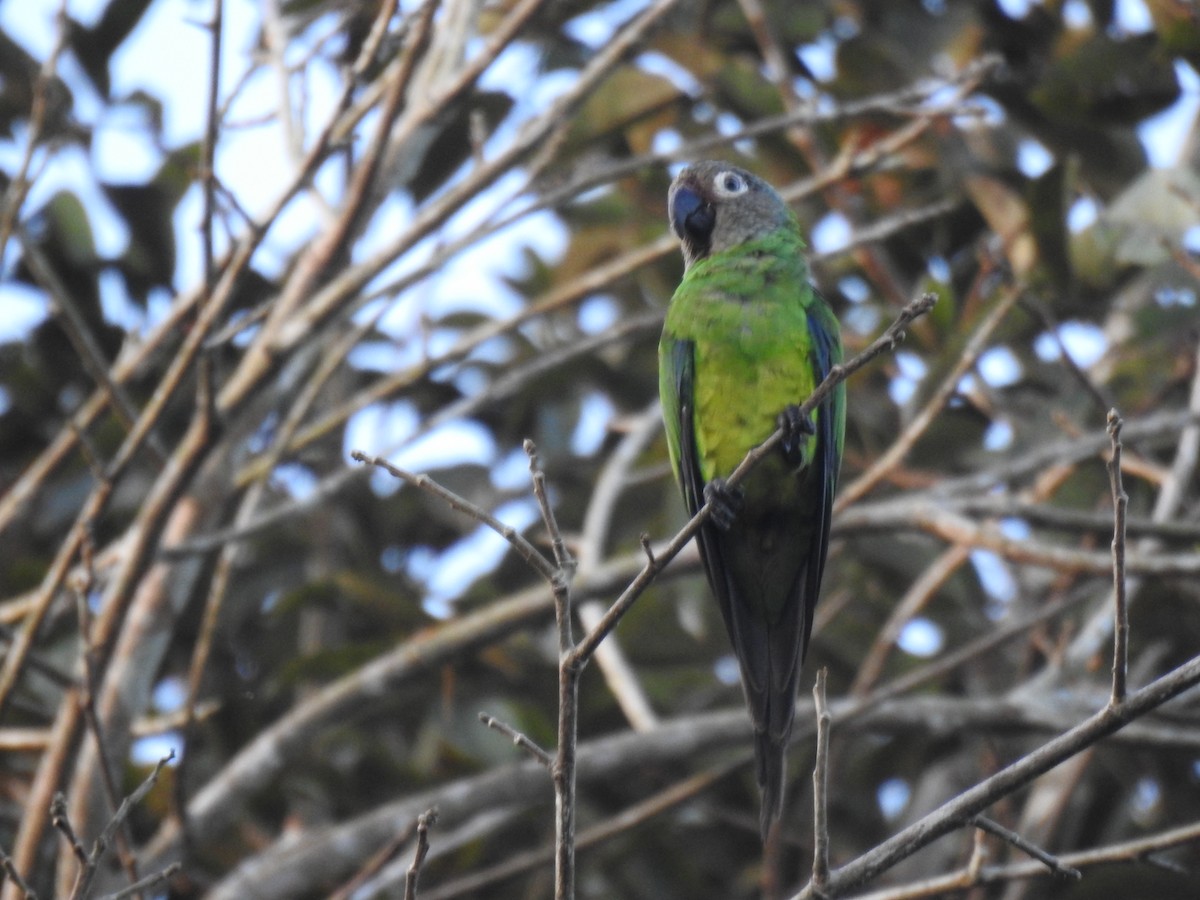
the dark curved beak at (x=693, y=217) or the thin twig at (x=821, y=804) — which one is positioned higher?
the thin twig at (x=821, y=804)

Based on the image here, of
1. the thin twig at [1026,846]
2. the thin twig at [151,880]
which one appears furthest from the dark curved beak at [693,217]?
the thin twig at [151,880]

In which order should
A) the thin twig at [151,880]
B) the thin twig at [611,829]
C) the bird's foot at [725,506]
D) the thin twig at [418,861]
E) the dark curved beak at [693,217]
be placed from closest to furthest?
the thin twig at [418,861] < the thin twig at [151,880] < the bird's foot at [725,506] < the thin twig at [611,829] < the dark curved beak at [693,217]

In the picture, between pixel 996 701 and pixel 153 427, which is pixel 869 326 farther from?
pixel 153 427

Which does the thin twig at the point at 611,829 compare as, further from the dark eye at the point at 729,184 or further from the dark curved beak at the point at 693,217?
the dark eye at the point at 729,184

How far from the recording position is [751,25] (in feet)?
19.6

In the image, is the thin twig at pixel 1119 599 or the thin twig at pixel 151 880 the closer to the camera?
the thin twig at pixel 1119 599

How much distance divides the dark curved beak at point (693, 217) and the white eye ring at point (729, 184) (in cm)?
6

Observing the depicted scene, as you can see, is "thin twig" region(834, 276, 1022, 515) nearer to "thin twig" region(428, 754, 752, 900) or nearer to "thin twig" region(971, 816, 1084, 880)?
"thin twig" region(428, 754, 752, 900)

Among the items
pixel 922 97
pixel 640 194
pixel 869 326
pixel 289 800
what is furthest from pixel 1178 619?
pixel 289 800

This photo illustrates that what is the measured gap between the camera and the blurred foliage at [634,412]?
4.63m

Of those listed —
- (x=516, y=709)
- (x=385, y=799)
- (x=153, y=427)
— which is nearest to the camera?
(x=153, y=427)

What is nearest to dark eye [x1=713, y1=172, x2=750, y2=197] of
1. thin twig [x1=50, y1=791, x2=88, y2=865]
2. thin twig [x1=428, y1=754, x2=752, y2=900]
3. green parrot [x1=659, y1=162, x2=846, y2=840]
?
green parrot [x1=659, y1=162, x2=846, y2=840]

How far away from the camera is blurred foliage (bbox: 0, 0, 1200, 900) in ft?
15.2

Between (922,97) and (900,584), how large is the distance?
6.19 ft
